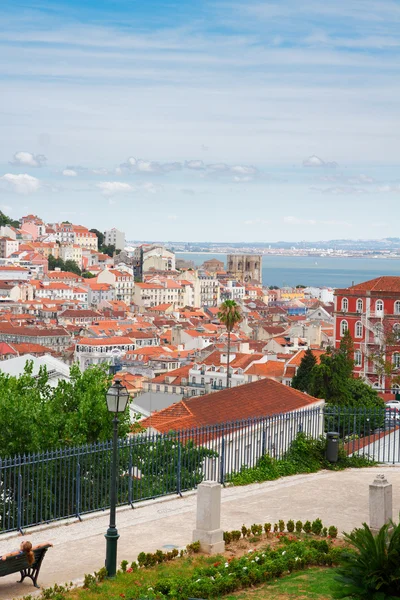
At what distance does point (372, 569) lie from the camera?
10.2 m

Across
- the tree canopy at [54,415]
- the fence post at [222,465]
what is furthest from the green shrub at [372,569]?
the tree canopy at [54,415]

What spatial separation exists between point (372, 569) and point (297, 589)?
4.96 ft

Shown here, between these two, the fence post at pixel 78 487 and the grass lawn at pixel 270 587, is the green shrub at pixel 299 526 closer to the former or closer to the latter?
the grass lawn at pixel 270 587

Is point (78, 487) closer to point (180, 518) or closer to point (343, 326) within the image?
point (180, 518)

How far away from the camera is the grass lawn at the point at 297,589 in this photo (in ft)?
36.8

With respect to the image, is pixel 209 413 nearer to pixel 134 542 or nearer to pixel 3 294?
pixel 134 542

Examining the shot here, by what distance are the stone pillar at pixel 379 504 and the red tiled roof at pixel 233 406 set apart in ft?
37.0

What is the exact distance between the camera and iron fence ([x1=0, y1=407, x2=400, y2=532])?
581 inches

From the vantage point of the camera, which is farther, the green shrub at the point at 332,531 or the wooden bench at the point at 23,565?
the green shrub at the point at 332,531

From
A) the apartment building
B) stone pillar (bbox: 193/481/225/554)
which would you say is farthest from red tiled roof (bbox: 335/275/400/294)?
stone pillar (bbox: 193/481/225/554)

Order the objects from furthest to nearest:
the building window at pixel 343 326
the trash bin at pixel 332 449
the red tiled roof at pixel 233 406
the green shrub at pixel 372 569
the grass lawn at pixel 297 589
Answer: the building window at pixel 343 326, the red tiled roof at pixel 233 406, the trash bin at pixel 332 449, the grass lawn at pixel 297 589, the green shrub at pixel 372 569

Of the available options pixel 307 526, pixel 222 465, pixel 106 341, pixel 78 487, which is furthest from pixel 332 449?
pixel 106 341

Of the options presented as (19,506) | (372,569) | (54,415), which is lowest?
(19,506)

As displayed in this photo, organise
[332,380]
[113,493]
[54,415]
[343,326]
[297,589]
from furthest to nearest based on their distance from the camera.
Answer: [343,326] < [332,380] < [54,415] < [113,493] < [297,589]
